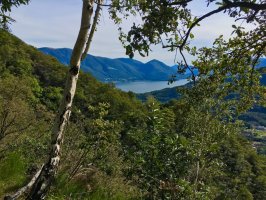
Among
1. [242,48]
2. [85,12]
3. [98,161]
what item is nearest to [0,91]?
[98,161]

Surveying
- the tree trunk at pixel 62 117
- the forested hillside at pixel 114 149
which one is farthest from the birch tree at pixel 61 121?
the forested hillside at pixel 114 149

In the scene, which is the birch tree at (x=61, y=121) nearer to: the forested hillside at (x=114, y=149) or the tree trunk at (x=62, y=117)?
the tree trunk at (x=62, y=117)

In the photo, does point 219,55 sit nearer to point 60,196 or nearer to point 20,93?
point 60,196

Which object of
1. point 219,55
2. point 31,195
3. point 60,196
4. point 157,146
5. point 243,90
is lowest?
point 60,196

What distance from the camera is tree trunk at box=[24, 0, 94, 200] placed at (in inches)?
297

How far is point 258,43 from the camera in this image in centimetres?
768

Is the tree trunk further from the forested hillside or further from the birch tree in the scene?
the forested hillside

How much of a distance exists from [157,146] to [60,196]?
9.67 ft

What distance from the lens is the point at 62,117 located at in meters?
7.88

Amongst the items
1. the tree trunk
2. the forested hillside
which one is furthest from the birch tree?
the forested hillside

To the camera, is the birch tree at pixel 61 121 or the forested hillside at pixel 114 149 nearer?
the birch tree at pixel 61 121

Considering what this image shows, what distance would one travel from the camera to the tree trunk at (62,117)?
755cm

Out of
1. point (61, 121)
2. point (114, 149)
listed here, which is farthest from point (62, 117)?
point (114, 149)

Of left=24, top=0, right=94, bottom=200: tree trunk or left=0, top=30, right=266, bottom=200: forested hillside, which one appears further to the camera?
left=0, top=30, right=266, bottom=200: forested hillside
